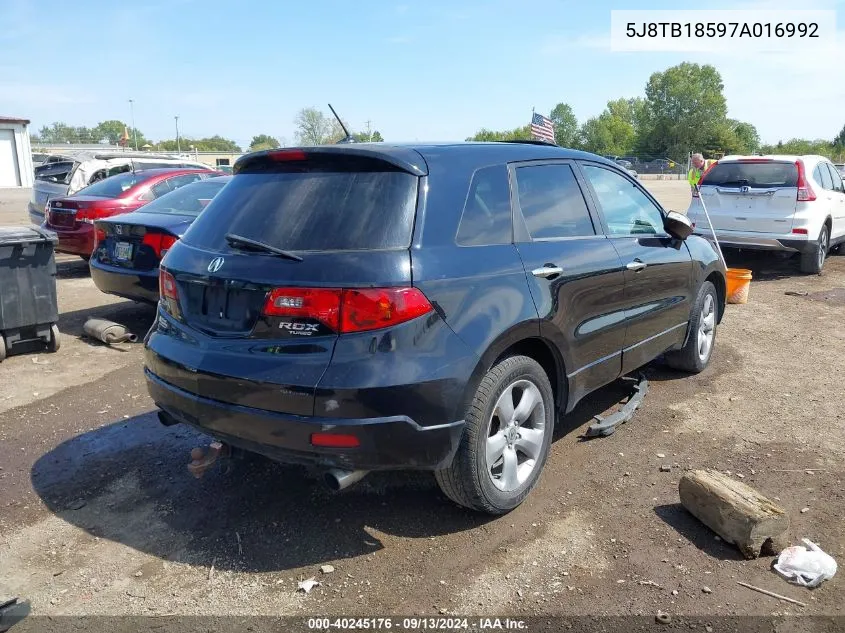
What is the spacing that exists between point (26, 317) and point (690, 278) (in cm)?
559

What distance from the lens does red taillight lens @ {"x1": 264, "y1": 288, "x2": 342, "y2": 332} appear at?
269cm

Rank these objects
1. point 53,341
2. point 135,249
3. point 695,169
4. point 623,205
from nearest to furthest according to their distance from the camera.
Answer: point 623,205 → point 53,341 → point 135,249 → point 695,169

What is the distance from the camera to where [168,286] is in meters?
3.33

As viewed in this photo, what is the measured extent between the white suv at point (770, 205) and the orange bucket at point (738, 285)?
181cm

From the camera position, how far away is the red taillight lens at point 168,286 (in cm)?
327

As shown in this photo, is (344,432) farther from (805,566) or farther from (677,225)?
(677,225)

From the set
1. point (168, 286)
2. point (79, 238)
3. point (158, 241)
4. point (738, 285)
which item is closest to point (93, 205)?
point (79, 238)

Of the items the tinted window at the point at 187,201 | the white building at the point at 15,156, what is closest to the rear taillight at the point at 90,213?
the tinted window at the point at 187,201

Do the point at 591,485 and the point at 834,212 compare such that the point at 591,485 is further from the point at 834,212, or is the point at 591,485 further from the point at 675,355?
the point at 834,212

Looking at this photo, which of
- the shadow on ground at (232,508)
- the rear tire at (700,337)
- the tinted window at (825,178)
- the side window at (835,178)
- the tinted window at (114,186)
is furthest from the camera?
the side window at (835,178)

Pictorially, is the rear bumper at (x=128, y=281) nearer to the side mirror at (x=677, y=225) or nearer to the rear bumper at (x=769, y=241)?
the side mirror at (x=677, y=225)

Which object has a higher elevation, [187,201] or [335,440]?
[187,201]

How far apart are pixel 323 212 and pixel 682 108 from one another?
396 ft

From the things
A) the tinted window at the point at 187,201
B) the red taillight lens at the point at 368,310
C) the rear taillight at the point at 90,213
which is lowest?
the red taillight lens at the point at 368,310
